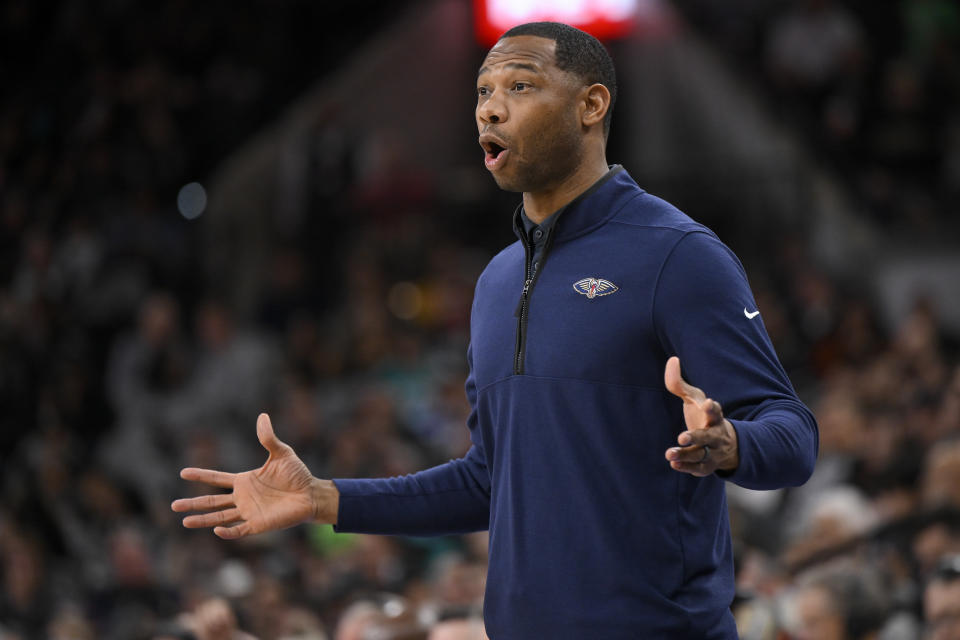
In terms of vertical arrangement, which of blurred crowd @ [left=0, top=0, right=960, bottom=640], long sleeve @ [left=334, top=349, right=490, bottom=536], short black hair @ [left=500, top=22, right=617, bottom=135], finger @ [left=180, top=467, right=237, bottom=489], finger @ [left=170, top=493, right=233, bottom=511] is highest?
short black hair @ [left=500, top=22, right=617, bottom=135]

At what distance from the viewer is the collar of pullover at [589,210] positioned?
7.82 ft

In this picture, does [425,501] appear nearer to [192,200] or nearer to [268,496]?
[268,496]

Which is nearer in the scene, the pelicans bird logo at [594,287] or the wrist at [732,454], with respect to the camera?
the wrist at [732,454]

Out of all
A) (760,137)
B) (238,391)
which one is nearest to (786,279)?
(760,137)

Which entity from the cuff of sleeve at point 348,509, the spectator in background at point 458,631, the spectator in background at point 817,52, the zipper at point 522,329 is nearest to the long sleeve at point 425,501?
the cuff of sleeve at point 348,509

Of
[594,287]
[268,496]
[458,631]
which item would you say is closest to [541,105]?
[594,287]

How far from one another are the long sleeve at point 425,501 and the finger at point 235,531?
0.61 ft

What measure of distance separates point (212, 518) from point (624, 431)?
0.79 metres

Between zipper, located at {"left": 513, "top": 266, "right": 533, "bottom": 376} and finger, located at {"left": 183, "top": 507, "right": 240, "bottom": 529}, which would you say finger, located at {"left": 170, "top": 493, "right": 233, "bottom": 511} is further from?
zipper, located at {"left": 513, "top": 266, "right": 533, "bottom": 376}

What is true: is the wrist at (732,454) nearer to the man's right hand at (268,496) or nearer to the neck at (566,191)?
the neck at (566,191)

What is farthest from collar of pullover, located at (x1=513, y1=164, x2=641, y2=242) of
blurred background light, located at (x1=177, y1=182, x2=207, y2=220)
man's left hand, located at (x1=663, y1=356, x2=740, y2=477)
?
blurred background light, located at (x1=177, y1=182, x2=207, y2=220)

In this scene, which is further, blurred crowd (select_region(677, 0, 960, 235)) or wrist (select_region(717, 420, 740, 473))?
blurred crowd (select_region(677, 0, 960, 235))

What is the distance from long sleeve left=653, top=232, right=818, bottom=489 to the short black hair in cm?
35

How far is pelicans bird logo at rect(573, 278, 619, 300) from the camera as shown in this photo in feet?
7.39
